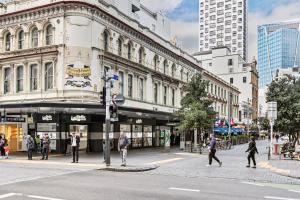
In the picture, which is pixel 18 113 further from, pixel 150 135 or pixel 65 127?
pixel 150 135

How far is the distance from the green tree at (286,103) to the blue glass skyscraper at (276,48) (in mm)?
110279

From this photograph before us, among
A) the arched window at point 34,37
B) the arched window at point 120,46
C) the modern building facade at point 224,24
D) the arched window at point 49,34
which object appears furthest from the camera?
the modern building facade at point 224,24

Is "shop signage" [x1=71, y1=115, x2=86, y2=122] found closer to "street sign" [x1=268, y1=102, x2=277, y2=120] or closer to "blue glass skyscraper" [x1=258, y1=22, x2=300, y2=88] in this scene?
"street sign" [x1=268, y1=102, x2=277, y2=120]

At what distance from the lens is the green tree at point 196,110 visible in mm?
33188

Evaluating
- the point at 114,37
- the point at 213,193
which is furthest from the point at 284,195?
the point at 114,37

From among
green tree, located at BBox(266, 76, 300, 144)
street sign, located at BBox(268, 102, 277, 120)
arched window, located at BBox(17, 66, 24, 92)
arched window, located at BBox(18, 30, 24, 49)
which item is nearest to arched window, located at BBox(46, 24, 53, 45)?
arched window, located at BBox(18, 30, 24, 49)

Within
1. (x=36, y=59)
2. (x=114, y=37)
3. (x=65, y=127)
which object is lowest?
(x=65, y=127)

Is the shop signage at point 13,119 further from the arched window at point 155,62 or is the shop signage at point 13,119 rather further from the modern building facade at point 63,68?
the arched window at point 155,62

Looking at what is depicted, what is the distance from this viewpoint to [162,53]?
43.6 m

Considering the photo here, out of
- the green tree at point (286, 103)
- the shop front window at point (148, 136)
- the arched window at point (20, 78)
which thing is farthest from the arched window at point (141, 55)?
the green tree at point (286, 103)

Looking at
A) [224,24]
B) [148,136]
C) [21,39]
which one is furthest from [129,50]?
[224,24]

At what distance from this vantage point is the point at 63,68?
29.1 meters

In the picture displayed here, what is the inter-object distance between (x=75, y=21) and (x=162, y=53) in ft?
51.7

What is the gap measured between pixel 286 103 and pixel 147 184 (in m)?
21.5
